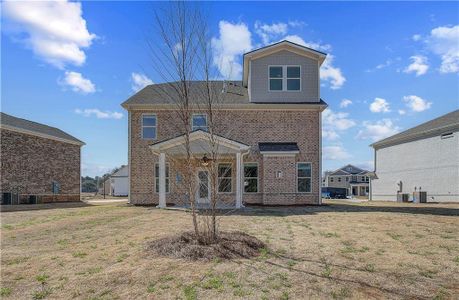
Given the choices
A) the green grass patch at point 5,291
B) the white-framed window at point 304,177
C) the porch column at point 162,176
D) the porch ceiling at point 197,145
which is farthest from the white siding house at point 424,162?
the green grass patch at point 5,291

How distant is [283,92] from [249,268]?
50.4ft

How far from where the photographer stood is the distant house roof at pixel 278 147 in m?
19.5

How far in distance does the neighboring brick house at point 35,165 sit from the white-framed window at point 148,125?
8291 mm

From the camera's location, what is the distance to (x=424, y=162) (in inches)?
1083

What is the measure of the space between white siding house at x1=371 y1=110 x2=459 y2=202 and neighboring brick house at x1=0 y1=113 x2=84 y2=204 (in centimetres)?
2627

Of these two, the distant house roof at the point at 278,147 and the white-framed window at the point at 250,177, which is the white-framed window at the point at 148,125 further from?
the distant house roof at the point at 278,147

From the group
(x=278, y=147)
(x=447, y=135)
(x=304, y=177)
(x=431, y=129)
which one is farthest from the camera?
(x=431, y=129)

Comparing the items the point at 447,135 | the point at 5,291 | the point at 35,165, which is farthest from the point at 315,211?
the point at 35,165

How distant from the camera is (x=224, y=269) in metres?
6.52

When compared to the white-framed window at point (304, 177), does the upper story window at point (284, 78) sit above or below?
above

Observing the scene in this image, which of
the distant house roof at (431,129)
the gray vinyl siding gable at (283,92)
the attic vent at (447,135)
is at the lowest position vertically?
the attic vent at (447,135)

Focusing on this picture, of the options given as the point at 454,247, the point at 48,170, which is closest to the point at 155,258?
the point at 454,247

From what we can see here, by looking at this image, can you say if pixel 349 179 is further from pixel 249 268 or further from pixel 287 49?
pixel 249 268

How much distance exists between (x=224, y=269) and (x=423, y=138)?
2607 centimetres
